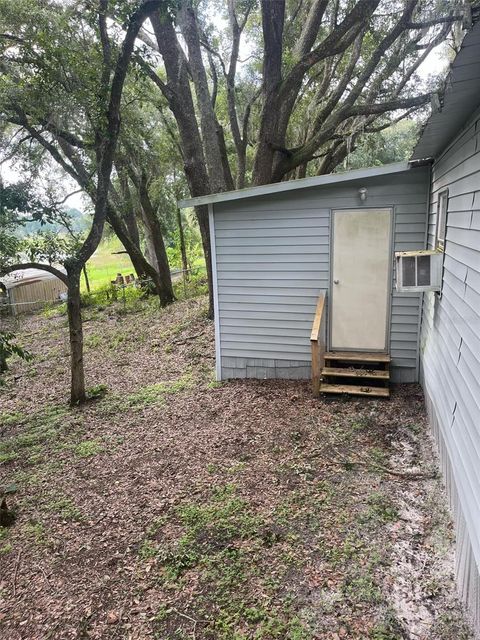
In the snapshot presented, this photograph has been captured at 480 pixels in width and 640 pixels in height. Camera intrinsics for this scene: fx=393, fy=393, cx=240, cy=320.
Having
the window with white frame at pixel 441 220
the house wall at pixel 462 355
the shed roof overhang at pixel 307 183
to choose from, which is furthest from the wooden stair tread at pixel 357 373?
the shed roof overhang at pixel 307 183

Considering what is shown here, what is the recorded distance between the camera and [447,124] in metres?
2.82

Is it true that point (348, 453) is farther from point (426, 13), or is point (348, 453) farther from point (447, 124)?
point (426, 13)

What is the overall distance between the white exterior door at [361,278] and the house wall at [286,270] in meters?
0.11

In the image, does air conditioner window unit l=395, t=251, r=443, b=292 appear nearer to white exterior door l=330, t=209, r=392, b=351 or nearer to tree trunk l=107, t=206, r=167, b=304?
white exterior door l=330, t=209, r=392, b=351

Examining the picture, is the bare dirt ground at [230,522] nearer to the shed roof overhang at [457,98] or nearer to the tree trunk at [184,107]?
the shed roof overhang at [457,98]

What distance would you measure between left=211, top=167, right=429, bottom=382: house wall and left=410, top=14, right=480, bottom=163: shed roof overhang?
3.54 ft

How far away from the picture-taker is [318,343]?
4.58 m

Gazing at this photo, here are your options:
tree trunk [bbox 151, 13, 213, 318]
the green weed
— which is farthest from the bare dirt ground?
tree trunk [bbox 151, 13, 213, 318]

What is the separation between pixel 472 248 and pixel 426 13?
8410 millimetres

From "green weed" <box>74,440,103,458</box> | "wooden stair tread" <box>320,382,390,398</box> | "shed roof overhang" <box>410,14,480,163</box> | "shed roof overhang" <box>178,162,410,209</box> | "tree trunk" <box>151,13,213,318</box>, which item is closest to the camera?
"shed roof overhang" <box>410,14,480,163</box>

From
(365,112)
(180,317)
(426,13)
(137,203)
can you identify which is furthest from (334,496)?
(137,203)

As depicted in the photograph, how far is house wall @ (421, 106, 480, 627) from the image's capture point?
2.19 meters

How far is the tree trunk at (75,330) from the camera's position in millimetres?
5527

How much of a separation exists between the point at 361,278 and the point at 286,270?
0.98 metres
